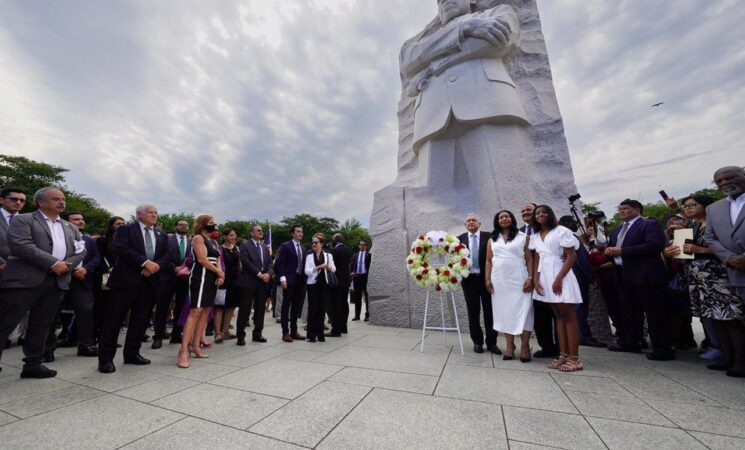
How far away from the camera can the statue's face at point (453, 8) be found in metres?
7.19

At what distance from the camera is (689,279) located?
361 cm

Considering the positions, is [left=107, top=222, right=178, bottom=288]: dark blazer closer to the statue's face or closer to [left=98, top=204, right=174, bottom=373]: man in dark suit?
[left=98, top=204, right=174, bottom=373]: man in dark suit

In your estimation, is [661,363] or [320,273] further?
[320,273]

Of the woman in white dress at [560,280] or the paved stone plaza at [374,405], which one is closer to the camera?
the paved stone plaza at [374,405]

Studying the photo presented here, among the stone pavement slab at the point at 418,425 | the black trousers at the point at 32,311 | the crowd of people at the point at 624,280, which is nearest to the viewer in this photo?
the stone pavement slab at the point at 418,425

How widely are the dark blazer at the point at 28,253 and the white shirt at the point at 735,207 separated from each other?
684cm

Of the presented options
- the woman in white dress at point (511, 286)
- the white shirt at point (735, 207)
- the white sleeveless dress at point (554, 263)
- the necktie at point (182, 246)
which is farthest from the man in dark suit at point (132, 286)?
the white shirt at point (735, 207)

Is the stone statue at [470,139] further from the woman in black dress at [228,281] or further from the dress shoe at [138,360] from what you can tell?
the dress shoe at [138,360]

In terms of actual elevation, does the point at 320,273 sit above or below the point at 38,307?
above

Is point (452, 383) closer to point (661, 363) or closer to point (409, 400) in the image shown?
point (409, 400)

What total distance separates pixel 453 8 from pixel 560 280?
6747 mm

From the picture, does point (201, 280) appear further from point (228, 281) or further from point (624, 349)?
point (624, 349)

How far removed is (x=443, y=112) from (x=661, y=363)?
5253 millimetres

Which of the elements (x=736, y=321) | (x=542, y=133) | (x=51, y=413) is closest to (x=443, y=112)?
(x=542, y=133)
